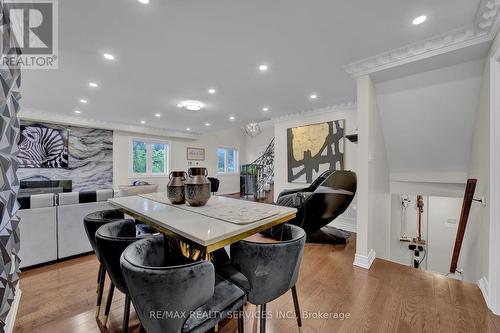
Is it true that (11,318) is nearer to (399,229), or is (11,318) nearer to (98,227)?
(98,227)

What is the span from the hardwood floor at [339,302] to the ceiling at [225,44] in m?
2.45

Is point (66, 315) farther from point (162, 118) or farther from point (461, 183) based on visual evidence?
point (461, 183)

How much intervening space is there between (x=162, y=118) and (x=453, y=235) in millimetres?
7027

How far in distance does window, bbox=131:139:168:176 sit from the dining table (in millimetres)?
5531

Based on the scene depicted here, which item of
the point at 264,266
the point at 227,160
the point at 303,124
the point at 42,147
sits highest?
the point at 303,124

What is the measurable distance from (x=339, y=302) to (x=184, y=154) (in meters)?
6.93

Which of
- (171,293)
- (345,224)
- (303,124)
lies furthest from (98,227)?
(303,124)

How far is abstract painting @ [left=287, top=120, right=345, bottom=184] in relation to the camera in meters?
4.22

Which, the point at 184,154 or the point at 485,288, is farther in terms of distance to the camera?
the point at 184,154

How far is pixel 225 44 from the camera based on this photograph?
84.3 inches

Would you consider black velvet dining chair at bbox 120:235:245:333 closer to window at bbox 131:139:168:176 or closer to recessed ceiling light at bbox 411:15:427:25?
recessed ceiling light at bbox 411:15:427:25

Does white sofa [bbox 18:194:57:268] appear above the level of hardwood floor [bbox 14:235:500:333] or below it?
above

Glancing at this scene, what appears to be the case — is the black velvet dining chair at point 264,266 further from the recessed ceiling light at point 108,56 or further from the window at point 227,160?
the window at point 227,160

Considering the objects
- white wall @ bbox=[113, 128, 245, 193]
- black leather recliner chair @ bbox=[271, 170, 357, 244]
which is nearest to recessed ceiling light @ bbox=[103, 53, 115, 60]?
black leather recliner chair @ bbox=[271, 170, 357, 244]
